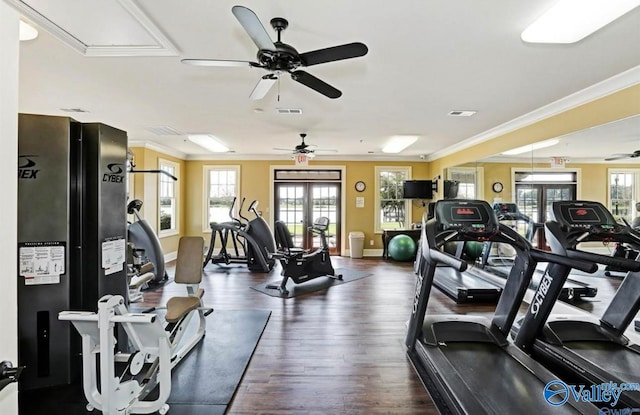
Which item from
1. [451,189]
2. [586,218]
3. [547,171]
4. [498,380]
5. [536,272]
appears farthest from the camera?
[451,189]

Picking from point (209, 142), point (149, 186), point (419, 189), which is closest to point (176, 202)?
point (149, 186)

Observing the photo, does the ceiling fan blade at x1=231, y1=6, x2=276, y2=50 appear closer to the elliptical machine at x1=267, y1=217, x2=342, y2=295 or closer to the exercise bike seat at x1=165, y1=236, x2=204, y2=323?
the exercise bike seat at x1=165, y1=236, x2=204, y2=323

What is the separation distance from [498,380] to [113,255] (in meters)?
3.21

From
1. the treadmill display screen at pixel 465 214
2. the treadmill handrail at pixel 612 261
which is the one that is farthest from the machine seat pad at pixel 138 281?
the treadmill handrail at pixel 612 261

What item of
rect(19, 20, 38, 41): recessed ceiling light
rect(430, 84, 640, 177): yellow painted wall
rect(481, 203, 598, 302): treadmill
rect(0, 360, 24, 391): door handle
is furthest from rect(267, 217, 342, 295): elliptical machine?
rect(0, 360, 24, 391): door handle

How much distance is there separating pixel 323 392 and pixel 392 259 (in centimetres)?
573

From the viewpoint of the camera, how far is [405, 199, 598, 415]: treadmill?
2104 millimetres

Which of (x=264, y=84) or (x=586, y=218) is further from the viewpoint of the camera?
(x=586, y=218)

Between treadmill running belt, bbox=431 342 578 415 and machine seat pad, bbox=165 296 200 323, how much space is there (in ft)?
7.14

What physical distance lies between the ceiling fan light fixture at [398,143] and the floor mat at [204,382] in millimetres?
4317

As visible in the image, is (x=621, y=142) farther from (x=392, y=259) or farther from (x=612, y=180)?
(x=392, y=259)

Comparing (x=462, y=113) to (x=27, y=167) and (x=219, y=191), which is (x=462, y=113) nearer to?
(x=27, y=167)

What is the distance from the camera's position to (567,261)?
244 cm

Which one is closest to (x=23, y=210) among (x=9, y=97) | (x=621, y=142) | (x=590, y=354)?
(x=9, y=97)
